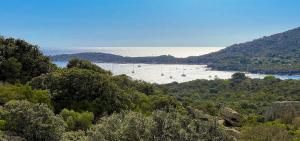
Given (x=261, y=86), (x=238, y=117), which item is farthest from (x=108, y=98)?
(x=261, y=86)

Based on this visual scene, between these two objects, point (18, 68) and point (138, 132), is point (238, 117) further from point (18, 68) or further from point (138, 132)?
point (138, 132)

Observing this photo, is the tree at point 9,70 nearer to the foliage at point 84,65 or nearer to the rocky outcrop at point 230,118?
the foliage at point 84,65

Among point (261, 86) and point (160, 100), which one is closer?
point (160, 100)

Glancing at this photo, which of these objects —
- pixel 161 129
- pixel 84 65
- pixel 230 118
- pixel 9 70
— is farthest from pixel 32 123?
pixel 84 65

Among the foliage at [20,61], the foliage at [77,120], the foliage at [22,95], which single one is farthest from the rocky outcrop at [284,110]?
the foliage at [20,61]

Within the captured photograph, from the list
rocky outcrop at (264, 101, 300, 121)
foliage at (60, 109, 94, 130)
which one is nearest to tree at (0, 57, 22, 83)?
foliage at (60, 109, 94, 130)

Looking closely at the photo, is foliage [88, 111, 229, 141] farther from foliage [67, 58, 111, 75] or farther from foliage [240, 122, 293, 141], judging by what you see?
foliage [67, 58, 111, 75]
